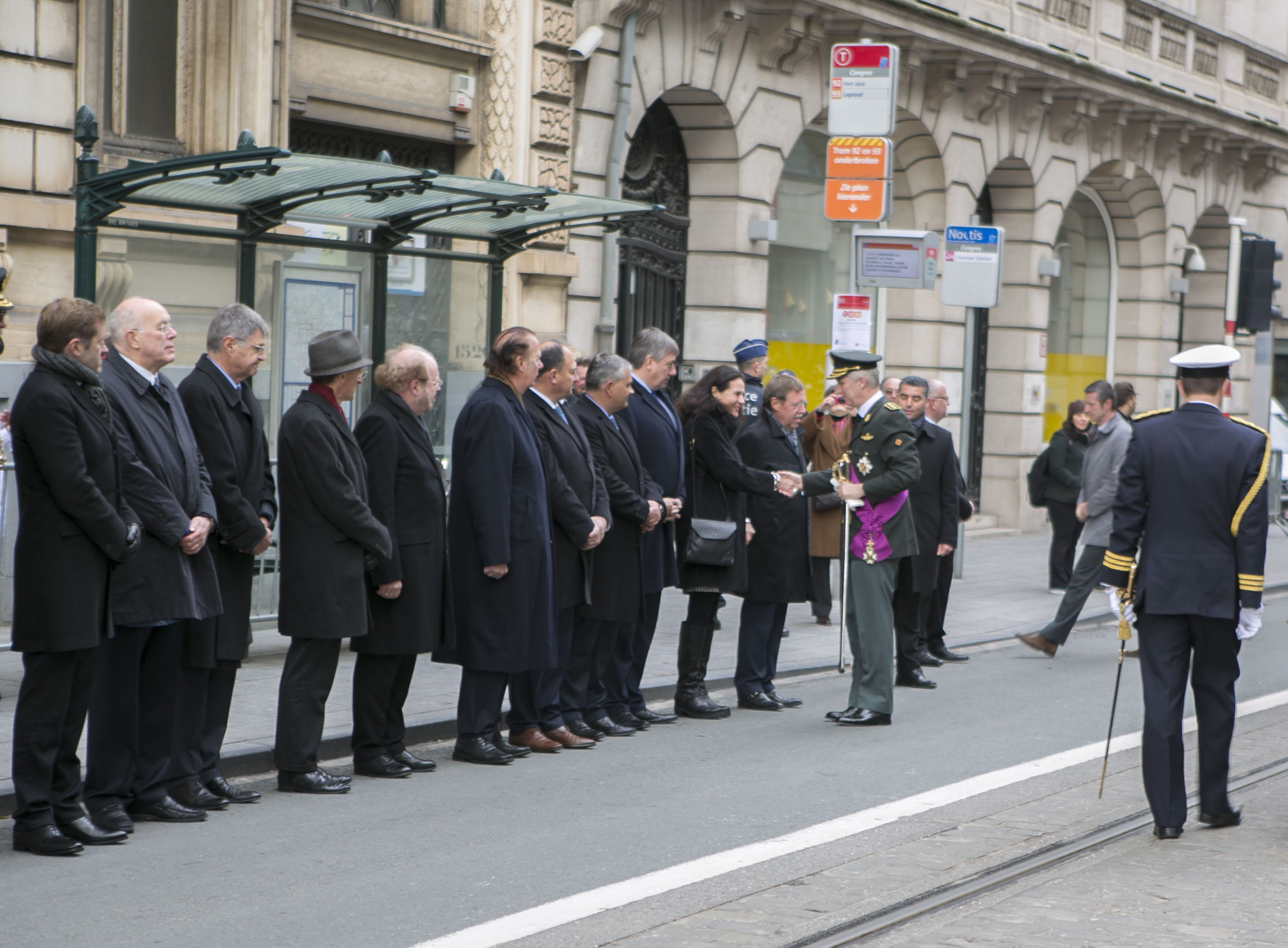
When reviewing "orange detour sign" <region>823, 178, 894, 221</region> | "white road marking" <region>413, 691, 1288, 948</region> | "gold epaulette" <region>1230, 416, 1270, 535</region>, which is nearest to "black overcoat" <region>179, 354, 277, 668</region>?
"white road marking" <region>413, 691, 1288, 948</region>

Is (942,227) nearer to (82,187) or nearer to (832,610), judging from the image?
(832,610)

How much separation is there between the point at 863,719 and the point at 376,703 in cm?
273

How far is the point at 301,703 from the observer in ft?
23.1

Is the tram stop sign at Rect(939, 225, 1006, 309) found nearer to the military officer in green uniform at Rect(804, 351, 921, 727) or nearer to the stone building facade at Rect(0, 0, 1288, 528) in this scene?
the stone building facade at Rect(0, 0, 1288, 528)

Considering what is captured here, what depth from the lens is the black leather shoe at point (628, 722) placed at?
8688 millimetres

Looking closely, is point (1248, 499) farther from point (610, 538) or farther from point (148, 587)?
point (148, 587)

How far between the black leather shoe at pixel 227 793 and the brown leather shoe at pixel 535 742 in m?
1.56

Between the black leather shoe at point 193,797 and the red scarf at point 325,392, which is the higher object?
the red scarf at point 325,392

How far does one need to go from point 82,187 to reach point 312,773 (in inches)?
141

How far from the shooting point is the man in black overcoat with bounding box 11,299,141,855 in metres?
5.86

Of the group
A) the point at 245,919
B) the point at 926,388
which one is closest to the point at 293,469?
the point at 245,919

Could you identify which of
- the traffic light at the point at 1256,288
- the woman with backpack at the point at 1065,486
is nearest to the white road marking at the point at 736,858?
the woman with backpack at the point at 1065,486

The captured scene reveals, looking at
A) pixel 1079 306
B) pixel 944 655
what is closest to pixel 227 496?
pixel 944 655

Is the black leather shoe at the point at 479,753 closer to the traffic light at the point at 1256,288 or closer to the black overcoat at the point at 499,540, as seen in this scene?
the black overcoat at the point at 499,540
